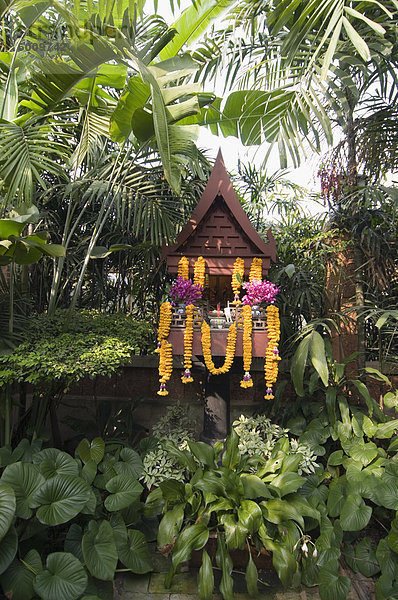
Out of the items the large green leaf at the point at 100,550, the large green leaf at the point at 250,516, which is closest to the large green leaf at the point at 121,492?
the large green leaf at the point at 100,550

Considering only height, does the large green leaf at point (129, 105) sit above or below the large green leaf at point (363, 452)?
above

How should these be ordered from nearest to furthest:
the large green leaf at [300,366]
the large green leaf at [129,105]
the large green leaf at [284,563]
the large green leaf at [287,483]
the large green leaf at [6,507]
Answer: the large green leaf at [6,507]
the large green leaf at [284,563]
the large green leaf at [287,483]
the large green leaf at [129,105]
the large green leaf at [300,366]

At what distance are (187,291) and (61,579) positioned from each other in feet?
7.32

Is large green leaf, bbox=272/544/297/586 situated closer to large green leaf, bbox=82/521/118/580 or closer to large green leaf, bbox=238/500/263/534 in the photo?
large green leaf, bbox=238/500/263/534

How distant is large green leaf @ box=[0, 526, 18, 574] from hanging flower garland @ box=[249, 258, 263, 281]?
8.53 feet

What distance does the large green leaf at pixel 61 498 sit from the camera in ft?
9.52

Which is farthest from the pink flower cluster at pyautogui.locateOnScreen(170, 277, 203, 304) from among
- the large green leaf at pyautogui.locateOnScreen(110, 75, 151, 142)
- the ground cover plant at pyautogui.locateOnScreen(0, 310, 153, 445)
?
the large green leaf at pyautogui.locateOnScreen(110, 75, 151, 142)

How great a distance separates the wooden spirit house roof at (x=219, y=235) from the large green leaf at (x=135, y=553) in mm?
2153

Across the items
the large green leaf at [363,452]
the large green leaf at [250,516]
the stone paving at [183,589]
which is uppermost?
the large green leaf at [363,452]

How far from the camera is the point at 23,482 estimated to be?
9.92 ft

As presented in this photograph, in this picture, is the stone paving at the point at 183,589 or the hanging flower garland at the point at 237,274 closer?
the stone paving at the point at 183,589

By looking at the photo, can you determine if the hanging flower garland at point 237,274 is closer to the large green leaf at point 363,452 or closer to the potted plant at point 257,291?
the potted plant at point 257,291

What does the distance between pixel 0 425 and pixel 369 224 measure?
4.34 metres

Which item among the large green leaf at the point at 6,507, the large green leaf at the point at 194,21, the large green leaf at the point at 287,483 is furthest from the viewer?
the large green leaf at the point at 194,21
